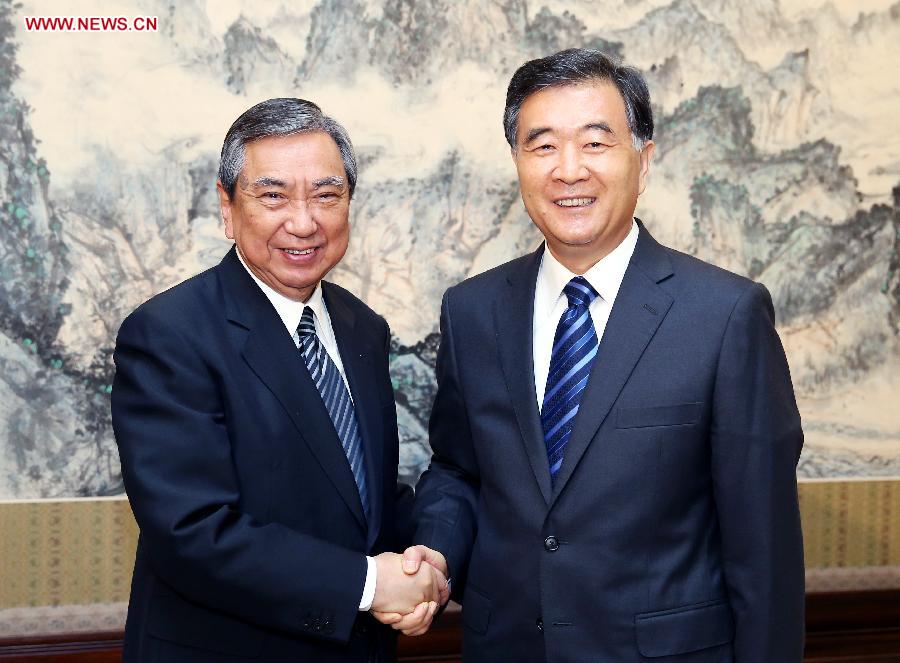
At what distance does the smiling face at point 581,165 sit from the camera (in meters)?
1.96

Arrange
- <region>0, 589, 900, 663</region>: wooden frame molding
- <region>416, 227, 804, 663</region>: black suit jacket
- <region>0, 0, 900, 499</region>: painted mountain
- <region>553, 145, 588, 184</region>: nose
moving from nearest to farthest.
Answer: <region>416, 227, 804, 663</region>: black suit jacket < <region>553, 145, 588, 184</region>: nose < <region>0, 0, 900, 499</region>: painted mountain < <region>0, 589, 900, 663</region>: wooden frame molding

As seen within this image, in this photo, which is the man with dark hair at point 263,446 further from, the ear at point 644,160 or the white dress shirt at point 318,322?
the ear at point 644,160

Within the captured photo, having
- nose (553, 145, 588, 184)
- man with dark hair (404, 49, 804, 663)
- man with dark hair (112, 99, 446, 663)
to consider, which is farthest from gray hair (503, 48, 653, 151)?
man with dark hair (112, 99, 446, 663)

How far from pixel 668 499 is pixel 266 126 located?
110cm

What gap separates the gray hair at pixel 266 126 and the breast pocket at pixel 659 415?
2.79 ft

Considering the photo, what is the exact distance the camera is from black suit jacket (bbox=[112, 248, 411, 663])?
1869mm

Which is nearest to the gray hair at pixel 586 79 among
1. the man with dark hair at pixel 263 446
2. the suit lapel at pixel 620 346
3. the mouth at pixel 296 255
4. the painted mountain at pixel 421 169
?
the suit lapel at pixel 620 346

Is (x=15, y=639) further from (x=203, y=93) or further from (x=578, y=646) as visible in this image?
(x=578, y=646)

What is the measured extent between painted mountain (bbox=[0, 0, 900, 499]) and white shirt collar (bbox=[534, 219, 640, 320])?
109cm

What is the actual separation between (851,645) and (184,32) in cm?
300

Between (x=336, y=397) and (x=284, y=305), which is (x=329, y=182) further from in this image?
(x=336, y=397)

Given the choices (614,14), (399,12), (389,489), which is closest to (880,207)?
(614,14)

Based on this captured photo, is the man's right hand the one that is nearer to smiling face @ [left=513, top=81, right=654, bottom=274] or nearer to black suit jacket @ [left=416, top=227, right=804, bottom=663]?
black suit jacket @ [left=416, top=227, right=804, bottom=663]

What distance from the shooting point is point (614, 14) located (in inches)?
124
